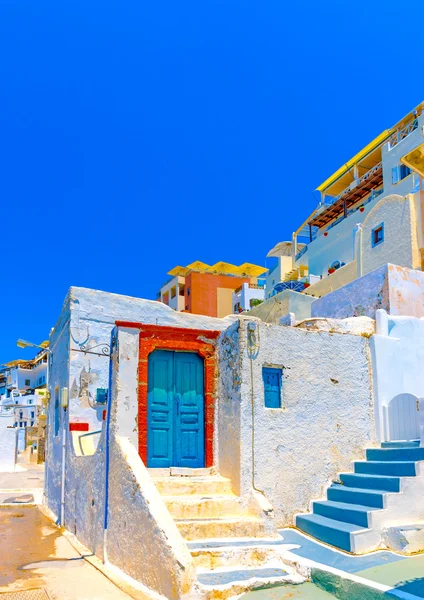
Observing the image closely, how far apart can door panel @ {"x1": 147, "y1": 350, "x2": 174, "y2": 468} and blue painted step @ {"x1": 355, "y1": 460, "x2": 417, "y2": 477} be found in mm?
3341

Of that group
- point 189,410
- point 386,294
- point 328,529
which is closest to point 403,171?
point 386,294

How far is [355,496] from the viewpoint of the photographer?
8.84m

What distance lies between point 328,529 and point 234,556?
1651 millimetres

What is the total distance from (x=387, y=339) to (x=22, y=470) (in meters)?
21.7

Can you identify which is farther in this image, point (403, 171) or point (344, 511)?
point (403, 171)

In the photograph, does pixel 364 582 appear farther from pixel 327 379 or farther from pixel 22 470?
pixel 22 470

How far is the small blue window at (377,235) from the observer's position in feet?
64.9

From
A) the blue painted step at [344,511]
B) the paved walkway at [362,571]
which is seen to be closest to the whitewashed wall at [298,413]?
the blue painted step at [344,511]

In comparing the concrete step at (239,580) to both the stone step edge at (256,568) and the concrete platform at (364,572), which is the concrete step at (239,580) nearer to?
the stone step edge at (256,568)

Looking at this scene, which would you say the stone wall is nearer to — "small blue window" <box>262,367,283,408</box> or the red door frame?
"small blue window" <box>262,367,283,408</box>

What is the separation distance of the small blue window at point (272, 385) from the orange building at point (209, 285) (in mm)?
38676

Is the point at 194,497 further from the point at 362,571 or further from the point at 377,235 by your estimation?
the point at 377,235

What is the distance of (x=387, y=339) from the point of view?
11.1 metres

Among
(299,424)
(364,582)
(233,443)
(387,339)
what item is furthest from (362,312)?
(364,582)
